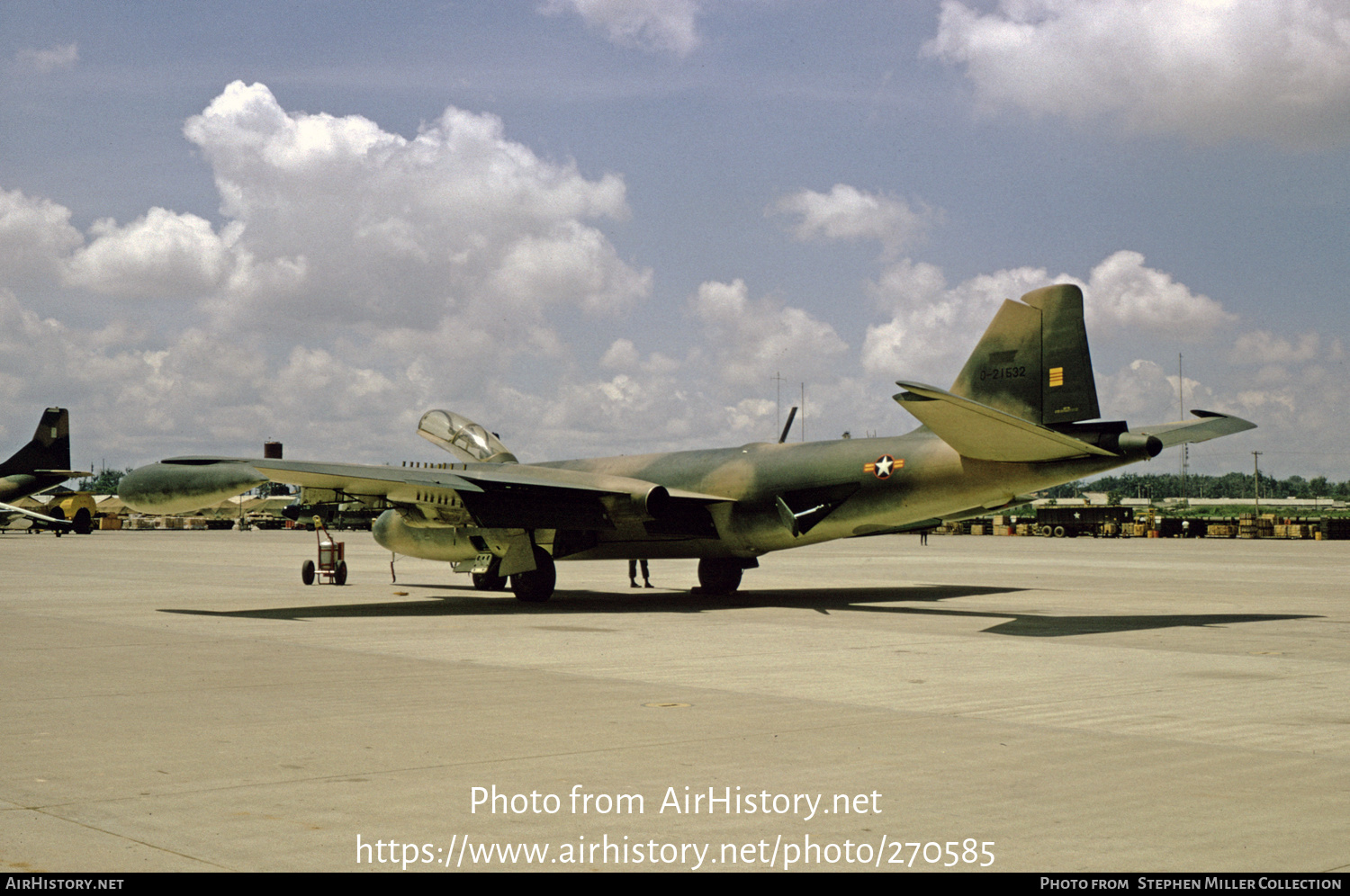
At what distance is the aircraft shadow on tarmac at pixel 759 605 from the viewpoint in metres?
17.9

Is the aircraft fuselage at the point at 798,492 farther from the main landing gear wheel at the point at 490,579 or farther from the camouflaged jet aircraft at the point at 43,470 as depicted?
the camouflaged jet aircraft at the point at 43,470

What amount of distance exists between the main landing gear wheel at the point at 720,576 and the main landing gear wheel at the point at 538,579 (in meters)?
3.32

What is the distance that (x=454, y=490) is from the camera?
21094 mm

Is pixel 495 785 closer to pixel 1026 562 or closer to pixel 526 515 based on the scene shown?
pixel 526 515

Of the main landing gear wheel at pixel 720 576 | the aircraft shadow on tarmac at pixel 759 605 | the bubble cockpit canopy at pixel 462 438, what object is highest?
the bubble cockpit canopy at pixel 462 438

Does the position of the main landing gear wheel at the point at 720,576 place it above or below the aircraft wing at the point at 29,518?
below

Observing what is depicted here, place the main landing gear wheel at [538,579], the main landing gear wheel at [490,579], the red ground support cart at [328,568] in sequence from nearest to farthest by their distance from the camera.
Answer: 1. the main landing gear wheel at [538,579]
2. the main landing gear wheel at [490,579]
3. the red ground support cart at [328,568]

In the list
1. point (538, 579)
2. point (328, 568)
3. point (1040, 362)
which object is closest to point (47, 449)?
point (328, 568)

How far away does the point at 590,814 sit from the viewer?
20.2 feet

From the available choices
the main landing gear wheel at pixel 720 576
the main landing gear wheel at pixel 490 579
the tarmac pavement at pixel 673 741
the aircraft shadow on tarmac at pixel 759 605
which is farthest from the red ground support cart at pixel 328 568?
the main landing gear wheel at pixel 720 576

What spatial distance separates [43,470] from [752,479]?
60.7 meters

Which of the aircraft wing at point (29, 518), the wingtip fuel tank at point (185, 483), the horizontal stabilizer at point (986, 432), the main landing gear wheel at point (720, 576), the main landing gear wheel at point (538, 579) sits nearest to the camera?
the horizontal stabilizer at point (986, 432)

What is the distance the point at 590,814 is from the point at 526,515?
1612 cm
